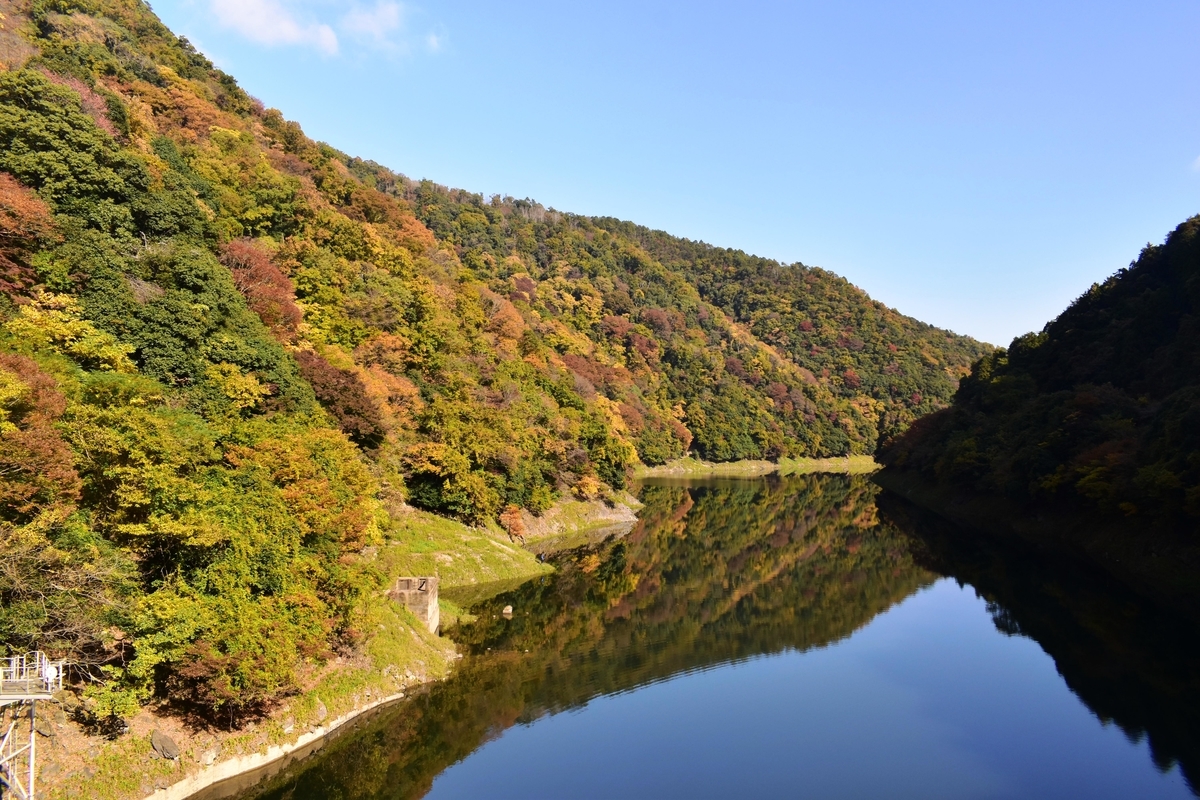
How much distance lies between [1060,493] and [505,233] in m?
115

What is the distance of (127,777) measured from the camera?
52.5 feet

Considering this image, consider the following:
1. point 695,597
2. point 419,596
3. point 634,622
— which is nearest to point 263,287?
point 419,596

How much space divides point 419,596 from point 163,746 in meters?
11.7

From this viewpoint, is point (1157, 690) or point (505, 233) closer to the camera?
point (1157, 690)

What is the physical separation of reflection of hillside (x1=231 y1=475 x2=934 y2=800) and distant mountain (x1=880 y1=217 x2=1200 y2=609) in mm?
11298

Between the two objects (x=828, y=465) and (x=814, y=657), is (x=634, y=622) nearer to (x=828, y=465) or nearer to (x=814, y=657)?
(x=814, y=657)

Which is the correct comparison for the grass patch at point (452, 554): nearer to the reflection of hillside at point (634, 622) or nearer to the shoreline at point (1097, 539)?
the reflection of hillside at point (634, 622)

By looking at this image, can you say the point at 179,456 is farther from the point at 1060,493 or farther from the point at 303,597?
the point at 1060,493

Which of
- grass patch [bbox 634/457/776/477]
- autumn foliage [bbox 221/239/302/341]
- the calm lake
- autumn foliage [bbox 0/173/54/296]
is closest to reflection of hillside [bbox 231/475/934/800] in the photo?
the calm lake

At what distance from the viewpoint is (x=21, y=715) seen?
49.1ft

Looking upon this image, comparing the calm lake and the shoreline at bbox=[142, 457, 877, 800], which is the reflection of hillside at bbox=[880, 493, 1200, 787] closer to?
the calm lake

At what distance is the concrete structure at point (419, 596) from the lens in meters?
28.0

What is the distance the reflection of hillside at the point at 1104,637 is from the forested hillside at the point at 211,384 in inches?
993

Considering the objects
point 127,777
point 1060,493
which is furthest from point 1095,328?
point 127,777
